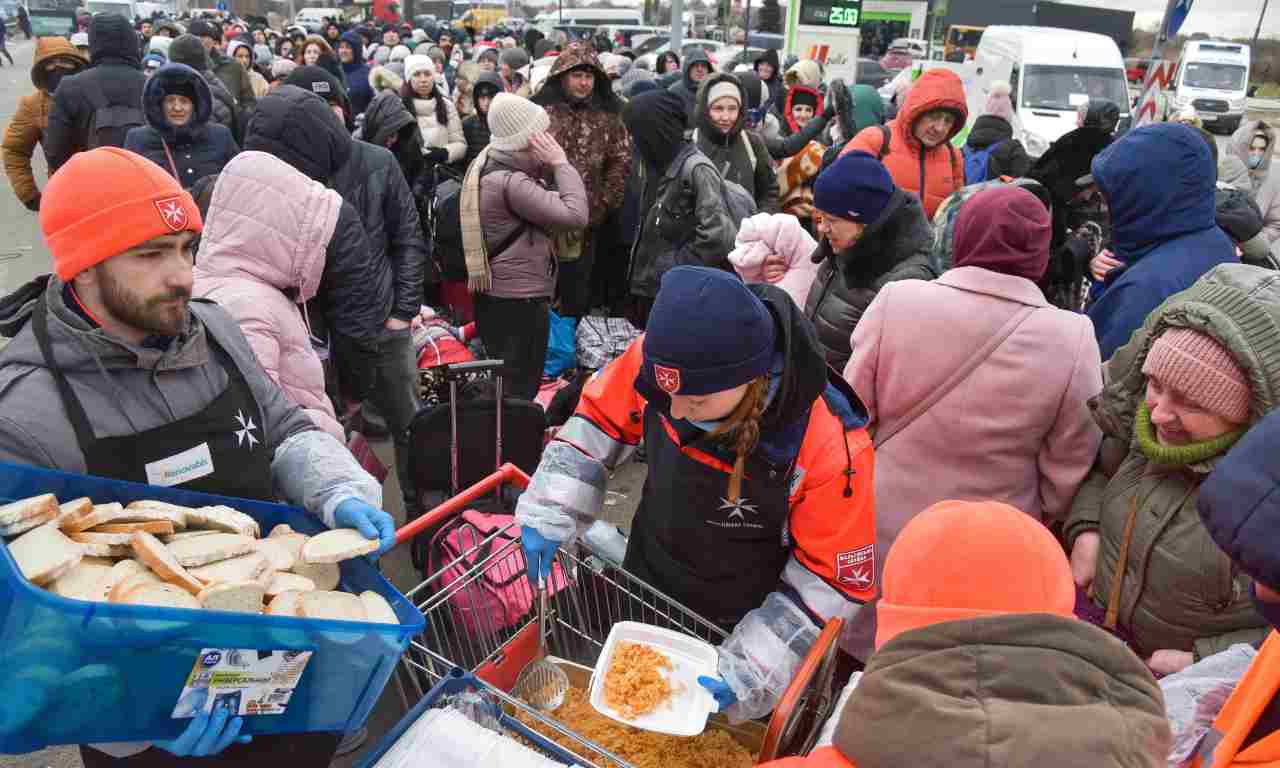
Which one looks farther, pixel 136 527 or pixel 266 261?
pixel 266 261

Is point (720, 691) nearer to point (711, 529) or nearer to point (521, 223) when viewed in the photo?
point (711, 529)

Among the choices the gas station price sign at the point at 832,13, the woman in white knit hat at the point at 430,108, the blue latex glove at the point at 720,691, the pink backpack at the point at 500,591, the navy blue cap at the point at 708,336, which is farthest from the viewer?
the gas station price sign at the point at 832,13

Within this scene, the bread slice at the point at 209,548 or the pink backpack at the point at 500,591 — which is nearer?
the bread slice at the point at 209,548

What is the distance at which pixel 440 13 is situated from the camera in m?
48.4

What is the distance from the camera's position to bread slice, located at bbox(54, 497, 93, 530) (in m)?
1.56

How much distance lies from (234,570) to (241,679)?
0.21 meters

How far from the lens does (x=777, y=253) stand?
13.2ft

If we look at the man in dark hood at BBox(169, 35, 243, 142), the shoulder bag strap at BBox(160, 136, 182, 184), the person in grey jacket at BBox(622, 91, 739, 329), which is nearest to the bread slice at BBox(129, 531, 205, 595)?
the person in grey jacket at BBox(622, 91, 739, 329)

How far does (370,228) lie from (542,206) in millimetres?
937

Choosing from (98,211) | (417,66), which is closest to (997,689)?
(98,211)

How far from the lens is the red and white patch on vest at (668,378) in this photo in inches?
74.7

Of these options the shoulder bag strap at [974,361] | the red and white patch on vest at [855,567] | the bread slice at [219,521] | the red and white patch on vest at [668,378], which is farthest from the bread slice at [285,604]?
the shoulder bag strap at [974,361]

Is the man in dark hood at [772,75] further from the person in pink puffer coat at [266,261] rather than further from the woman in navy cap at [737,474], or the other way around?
the woman in navy cap at [737,474]

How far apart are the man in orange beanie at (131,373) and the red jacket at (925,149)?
4343mm
